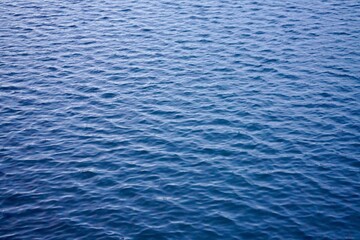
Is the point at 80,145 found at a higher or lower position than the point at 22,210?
higher

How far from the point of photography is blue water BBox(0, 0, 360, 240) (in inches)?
939

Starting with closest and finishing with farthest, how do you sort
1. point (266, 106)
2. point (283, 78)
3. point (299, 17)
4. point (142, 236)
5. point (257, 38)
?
point (142, 236) < point (266, 106) < point (283, 78) < point (257, 38) < point (299, 17)

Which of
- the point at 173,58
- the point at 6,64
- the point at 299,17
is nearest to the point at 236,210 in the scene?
the point at 173,58

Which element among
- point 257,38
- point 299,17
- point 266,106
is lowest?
point 266,106

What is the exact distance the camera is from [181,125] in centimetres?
3203

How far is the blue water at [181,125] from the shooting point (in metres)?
23.9

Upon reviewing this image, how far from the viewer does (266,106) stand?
111 feet

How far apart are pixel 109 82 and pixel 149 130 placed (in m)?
8.84

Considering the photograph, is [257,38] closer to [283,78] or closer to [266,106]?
[283,78]

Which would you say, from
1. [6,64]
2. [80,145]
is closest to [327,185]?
[80,145]

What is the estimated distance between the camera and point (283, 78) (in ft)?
123

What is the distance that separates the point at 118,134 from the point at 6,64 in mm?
17479

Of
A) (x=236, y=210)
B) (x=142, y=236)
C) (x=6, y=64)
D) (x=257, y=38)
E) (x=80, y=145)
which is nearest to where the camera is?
(x=142, y=236)

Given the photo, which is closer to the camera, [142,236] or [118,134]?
[142,236]
